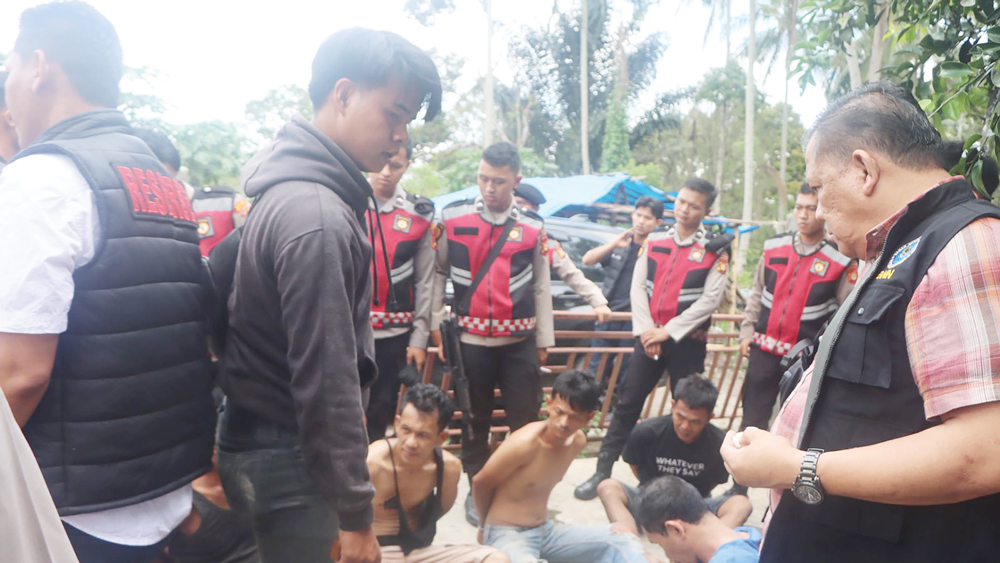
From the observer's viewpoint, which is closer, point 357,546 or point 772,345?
point 357,546

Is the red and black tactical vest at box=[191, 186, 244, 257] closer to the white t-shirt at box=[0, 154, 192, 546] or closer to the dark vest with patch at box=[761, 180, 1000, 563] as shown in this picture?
the white t-shirt at box=[0, 154, 192, 546]

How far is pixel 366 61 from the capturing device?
1646 mm

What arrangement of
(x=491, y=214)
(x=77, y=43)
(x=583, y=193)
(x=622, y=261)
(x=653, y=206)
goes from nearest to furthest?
1. (x=77, y=43)
2. (x=491, y=214)
3. (x=653, y=206)
4. (x=622, y=261)
5. (x=583, y=193)

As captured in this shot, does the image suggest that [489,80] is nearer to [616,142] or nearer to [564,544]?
[616,142]

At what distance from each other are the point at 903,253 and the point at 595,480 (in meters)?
3.27

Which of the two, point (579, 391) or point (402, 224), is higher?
point (402, 224)

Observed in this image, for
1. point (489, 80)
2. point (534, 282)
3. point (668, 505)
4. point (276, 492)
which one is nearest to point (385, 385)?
point (534, 282)

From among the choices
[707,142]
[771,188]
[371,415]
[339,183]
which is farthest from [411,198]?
[771,188]

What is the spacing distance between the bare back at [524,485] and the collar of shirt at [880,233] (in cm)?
215

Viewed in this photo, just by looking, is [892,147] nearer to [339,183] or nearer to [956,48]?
[956,48]

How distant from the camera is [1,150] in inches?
96.9

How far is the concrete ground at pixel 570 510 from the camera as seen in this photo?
143 inches

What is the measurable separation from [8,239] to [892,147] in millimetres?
1699

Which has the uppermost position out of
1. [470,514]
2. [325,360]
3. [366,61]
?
[366,61]
